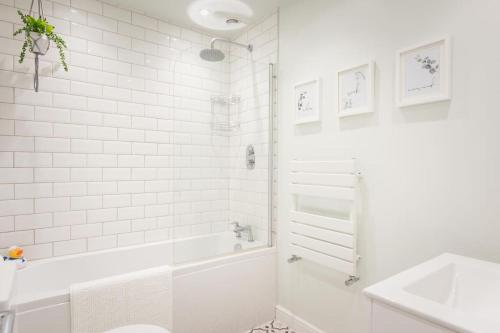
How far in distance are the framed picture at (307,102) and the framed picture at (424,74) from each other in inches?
24.2

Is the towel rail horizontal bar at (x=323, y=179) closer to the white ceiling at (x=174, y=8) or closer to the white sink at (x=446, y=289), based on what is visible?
the white sink at (x=446, y=289)

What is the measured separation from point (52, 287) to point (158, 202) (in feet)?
3.34

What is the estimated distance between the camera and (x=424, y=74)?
62.8 inches

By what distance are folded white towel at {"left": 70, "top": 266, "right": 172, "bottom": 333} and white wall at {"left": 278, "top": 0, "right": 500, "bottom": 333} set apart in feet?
3.52

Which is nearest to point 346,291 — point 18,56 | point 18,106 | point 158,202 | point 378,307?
point 378,307

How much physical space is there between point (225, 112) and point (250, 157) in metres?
0.48

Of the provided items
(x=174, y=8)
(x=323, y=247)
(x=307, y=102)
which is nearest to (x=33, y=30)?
(x=174, y=8)

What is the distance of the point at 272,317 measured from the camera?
2.54 m

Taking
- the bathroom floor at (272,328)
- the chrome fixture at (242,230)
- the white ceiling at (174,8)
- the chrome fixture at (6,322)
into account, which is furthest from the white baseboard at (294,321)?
the white ceiling at (174,8)

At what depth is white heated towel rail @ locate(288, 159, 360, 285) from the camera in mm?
1863

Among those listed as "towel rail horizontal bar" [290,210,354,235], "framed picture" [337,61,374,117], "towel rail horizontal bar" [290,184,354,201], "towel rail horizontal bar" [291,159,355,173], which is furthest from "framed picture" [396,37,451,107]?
"towel rail horizontal bar" [290,210,354,235]

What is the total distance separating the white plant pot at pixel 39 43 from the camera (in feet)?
6.53

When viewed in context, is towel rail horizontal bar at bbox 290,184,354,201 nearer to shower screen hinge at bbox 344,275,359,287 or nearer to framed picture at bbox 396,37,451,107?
shower screen hinge at bbox 344,275,359,287

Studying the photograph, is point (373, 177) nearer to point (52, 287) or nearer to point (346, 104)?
point (346, 104)
